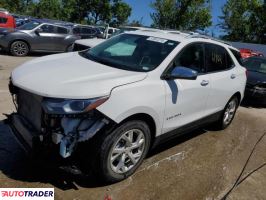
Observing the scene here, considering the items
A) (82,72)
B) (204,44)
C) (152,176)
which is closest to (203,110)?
(204,44)

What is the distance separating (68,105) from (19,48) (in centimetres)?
1203

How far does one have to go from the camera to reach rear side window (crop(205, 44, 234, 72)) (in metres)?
5.50

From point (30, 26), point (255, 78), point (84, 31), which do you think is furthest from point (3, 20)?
point (255, 78)

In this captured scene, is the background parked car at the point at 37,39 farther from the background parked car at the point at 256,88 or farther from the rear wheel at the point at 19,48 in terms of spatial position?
the background parked car at the point at 256,88

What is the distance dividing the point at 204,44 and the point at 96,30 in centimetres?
1449

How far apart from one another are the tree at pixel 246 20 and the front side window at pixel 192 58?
45.9m

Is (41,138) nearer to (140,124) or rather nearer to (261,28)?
(140,124)

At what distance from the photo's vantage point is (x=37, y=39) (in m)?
15.3

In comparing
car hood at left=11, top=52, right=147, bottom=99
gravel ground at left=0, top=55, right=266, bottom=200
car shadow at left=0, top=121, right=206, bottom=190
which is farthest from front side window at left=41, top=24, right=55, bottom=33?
car shadow at left=0, top=121, right=206, bottom=190

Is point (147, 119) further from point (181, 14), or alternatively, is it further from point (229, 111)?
point (181, 14)

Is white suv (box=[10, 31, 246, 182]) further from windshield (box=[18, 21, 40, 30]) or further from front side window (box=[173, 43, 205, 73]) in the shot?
windshield (box=[18, 21, 40, 30])

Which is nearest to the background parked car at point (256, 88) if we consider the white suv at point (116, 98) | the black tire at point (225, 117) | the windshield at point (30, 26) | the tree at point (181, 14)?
the black tire at point (225, 117)

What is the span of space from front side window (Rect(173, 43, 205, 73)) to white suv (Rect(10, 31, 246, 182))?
0.05 feet

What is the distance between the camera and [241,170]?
514 cm
